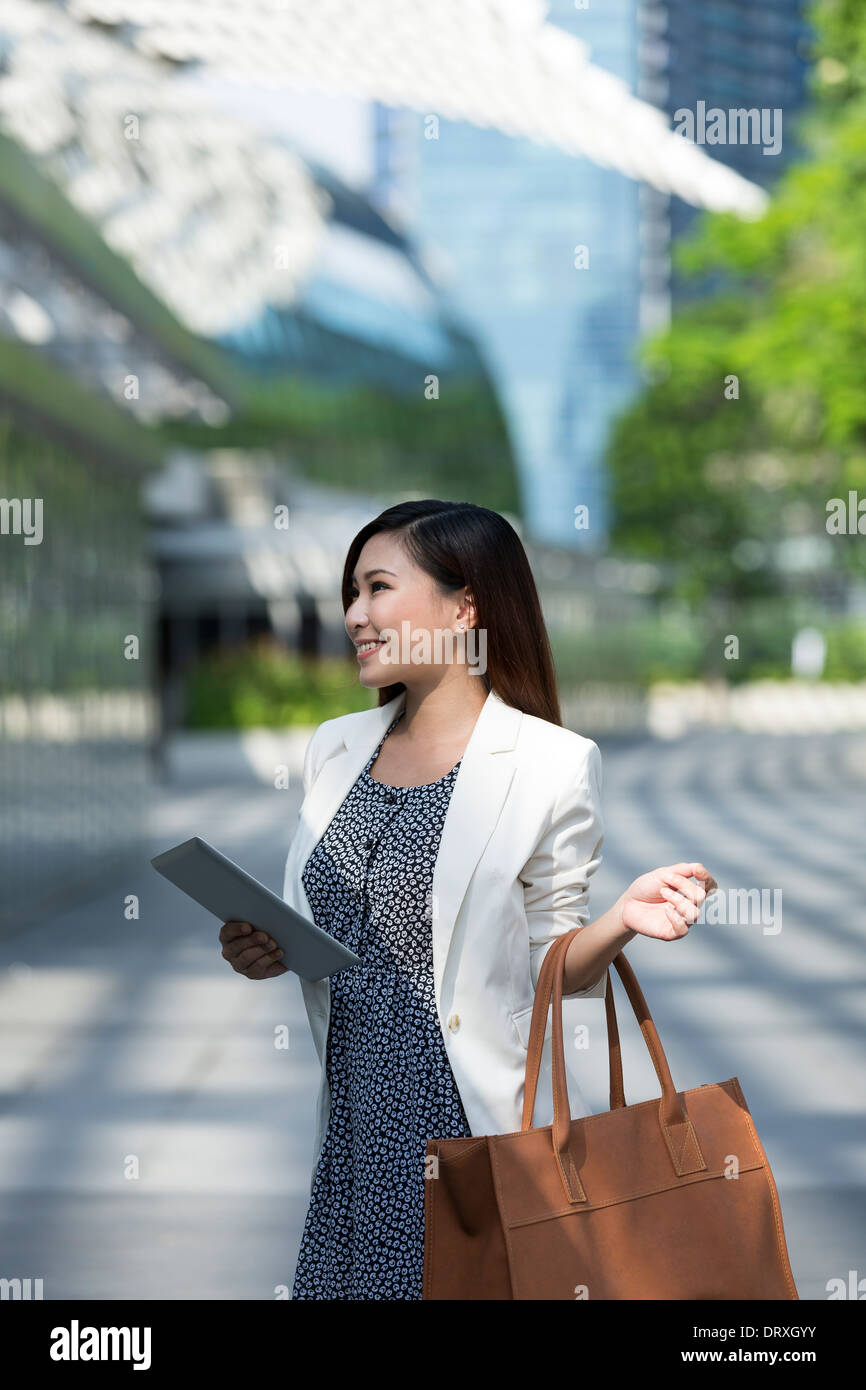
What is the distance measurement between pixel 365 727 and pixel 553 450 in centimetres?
11223

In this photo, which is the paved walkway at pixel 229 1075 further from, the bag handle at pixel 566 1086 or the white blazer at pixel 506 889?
the bag handle at pixel 566 1086

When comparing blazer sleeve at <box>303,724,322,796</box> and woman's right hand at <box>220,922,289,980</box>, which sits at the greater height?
blazer sleeve at <box>303,724,322,796</box>

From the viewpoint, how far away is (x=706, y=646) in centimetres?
4791

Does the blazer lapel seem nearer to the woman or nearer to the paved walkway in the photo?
the woman

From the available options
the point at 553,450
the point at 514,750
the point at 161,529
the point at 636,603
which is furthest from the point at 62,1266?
the point at 553,450

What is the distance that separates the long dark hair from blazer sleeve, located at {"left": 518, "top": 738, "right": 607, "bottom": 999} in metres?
0.17

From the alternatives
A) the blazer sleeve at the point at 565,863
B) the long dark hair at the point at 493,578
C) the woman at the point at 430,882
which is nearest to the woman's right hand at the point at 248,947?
the woman at the point at 430,882

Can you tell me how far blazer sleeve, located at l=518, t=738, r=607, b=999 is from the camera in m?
2.54

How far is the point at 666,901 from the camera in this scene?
232 centimetres

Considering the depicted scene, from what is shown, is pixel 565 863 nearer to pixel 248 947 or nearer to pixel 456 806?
pixel 456 806

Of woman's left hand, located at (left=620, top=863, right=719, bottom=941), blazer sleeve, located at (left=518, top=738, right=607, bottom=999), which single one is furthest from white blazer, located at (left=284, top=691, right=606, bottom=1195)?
woman's left hand, located at (left=620, top=863, right=719, bottom=941)

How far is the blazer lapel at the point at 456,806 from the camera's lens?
2518mm

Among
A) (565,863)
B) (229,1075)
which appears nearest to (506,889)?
(565,863)
